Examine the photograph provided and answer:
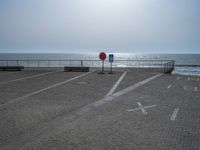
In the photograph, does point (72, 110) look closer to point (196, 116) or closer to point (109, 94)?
point (109, 94)

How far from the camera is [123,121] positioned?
6434mm

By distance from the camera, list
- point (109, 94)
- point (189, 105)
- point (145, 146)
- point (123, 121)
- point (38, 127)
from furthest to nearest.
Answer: point (109, 94), point (189, 105), point (123, 121), point (38, 127), point (145, 146)

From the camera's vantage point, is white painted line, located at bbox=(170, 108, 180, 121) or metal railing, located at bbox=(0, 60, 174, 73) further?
metal railing, located at bbox=(0, 60, 174, 73)

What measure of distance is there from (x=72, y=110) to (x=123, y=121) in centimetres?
213

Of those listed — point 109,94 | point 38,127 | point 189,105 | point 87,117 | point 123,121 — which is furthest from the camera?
point 109,94

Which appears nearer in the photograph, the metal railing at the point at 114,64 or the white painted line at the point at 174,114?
the white painted line at the point at 174,114

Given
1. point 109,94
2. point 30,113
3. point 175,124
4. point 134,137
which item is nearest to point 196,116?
point 175,124

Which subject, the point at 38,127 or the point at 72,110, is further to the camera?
the point at 72,110

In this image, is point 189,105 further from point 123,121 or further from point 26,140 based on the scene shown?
point 26,140

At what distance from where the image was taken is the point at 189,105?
8.55 meters

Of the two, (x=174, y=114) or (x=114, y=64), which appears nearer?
(x=174, y=114)

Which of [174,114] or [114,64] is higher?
[174,114]

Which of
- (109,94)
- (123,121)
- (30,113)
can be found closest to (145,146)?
(123,121)

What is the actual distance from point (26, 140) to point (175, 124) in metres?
4.00
